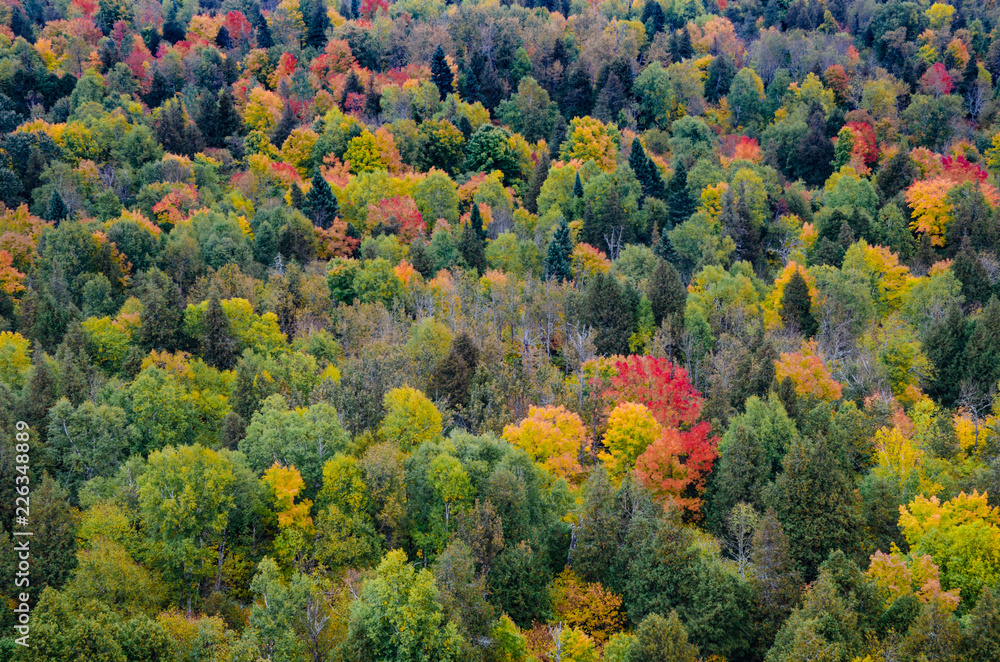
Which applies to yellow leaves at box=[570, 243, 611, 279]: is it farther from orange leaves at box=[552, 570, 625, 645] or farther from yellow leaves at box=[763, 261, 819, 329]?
orange leaves at box=[552, 570, 625, 645]

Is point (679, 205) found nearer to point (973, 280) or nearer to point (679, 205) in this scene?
point (679, 205)

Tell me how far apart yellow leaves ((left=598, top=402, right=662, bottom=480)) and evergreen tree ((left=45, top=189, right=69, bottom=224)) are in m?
62.0

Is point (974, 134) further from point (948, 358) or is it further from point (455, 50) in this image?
point (455, 50)

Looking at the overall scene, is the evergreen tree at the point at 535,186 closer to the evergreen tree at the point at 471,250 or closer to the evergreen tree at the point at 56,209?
the evergreen tree at the point at 471,250

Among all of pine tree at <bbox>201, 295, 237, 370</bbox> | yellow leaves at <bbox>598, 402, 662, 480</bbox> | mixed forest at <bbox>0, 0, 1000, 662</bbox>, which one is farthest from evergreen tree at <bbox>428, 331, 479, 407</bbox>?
pine tree at <bbox>201, 295, 237, 370</bbox>

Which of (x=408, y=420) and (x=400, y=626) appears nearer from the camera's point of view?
(x=400, y=626)

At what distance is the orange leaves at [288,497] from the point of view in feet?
174

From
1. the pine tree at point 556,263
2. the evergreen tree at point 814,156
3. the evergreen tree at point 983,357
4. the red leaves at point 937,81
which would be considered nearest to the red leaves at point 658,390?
the pine tree at point 556,263

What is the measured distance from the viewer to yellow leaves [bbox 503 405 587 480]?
59.0 meters

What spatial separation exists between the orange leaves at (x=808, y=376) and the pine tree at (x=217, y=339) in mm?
42001

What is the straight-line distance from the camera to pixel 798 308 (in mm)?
80438

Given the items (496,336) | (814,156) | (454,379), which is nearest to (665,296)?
(496,336)

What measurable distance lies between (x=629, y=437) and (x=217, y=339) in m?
33.3

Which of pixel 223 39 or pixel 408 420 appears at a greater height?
pixel 223 39
